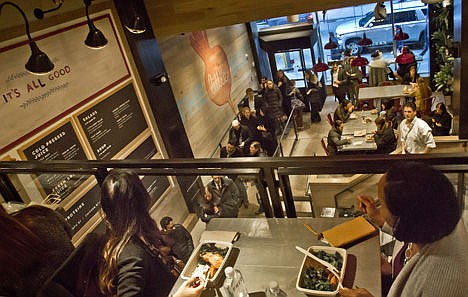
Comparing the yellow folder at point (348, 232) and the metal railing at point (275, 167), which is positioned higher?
the metal railing at point (275, 167)

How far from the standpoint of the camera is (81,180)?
11.9 ft

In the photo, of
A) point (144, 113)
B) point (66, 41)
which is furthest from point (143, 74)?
point (66, 41)

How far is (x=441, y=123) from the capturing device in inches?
237

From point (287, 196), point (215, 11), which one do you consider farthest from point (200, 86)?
point (287, 196)

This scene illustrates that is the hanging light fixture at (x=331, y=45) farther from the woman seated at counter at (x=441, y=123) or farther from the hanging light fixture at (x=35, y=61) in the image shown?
the hanging light fixture at (x=35, y=61)

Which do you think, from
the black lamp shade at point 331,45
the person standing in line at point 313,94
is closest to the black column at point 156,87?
the person standing in line at point 313,94

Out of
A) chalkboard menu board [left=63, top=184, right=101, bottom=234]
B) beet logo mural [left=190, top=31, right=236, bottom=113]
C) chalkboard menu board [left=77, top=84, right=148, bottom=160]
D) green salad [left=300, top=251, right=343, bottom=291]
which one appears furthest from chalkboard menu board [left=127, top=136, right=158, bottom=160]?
green salad [left=300, top=251, right=343, bottom=291]

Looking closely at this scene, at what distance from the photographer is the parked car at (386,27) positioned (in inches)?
375

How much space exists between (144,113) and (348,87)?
5.25m

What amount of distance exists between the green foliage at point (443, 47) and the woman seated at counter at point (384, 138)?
3.08m

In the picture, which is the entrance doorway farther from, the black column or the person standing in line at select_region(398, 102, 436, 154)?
the person standing in line at select_region(398, 102, 436, 154)

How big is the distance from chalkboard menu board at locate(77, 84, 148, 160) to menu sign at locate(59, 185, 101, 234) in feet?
2.07

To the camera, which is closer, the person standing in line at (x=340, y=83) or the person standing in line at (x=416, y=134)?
the person standing in line at (x=416, y=134)

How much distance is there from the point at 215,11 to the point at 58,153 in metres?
2.49
